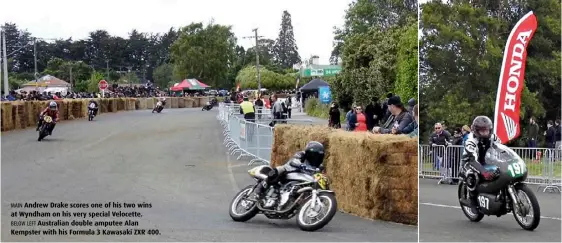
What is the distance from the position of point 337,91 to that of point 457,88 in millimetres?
1836

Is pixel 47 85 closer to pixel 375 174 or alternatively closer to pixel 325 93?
pixel 375 174

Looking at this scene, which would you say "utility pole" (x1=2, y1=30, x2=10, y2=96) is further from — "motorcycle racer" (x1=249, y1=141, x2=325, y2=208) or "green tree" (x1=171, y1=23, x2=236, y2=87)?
"motorcycle racer" (x1=249, y1=141, x2=325, y2=208)

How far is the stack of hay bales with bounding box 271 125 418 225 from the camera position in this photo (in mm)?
7891

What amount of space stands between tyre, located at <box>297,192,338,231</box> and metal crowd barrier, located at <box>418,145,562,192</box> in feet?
2.62

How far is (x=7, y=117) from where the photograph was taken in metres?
7.74

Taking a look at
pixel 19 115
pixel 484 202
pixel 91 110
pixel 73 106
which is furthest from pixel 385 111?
pixel 19 115

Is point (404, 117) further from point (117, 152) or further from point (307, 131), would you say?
point (117, 152)

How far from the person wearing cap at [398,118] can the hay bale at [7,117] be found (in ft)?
10.2

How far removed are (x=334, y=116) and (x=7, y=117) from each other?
357 cm

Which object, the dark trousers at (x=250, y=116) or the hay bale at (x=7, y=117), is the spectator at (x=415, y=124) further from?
the dark trousers at (x=250, y=116)

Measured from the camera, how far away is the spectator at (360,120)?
336 inches

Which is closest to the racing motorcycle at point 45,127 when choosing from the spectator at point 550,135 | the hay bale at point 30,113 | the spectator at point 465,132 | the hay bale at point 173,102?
the hay bale at point 30,113

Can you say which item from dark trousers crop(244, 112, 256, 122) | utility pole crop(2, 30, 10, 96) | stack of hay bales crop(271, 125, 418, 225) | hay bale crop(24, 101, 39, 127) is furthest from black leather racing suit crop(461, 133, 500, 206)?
dark trousers crop(244, 112, 256, 122)

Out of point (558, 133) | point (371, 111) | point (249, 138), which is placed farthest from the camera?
point (249, 138)
